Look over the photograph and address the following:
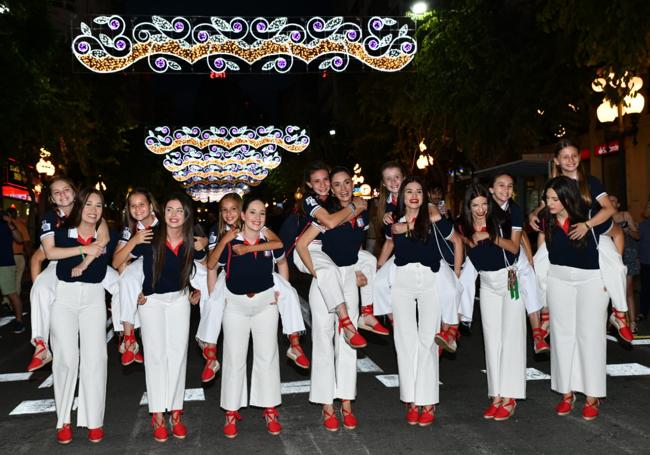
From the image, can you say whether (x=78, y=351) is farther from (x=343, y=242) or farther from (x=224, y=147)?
(x=224, y=147)

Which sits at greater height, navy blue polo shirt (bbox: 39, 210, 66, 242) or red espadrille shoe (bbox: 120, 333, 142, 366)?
navy blue polo shirt (bbox: 39, 210, 66, 242)

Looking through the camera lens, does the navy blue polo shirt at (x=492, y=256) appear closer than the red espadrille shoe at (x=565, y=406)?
Yes

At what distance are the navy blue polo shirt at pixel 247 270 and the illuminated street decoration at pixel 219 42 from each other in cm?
1002

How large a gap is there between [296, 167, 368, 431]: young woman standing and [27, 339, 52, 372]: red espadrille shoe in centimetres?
218

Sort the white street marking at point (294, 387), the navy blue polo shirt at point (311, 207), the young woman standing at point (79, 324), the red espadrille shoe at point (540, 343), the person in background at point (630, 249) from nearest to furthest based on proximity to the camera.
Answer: the young woman standing at point (79, 324) < the navy blue polo shirt at point (311, 207) < the red espadrille shoe at point (540, 343) < the white street marking at point (294, 387) < the person in background at point (630, 249)

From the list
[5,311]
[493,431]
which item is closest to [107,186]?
[5,311]

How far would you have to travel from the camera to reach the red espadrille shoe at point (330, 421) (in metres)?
6.04

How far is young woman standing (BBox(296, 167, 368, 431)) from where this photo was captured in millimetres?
6059

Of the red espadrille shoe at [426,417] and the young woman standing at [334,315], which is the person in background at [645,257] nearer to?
the red espadrille shoe at [426,417]

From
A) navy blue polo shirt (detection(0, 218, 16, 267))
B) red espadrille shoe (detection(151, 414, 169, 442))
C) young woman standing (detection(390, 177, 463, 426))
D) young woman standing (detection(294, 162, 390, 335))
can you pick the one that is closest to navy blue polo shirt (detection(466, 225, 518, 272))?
young woman standing (detection(390, 177, 463, 426))

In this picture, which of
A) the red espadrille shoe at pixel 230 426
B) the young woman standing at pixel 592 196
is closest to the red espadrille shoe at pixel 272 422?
the red espadrille shoe at pixel 230 426

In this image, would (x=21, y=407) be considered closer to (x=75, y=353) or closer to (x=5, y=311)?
(x=75, y=353)

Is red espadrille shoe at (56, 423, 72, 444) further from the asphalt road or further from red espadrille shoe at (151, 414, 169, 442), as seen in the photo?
red espadrille shoe at (151, 414, 169, 442)

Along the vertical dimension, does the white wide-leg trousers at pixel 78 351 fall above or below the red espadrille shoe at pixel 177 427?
above
